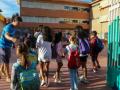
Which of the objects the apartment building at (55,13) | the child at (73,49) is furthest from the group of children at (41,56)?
the apartment building at (55,13)

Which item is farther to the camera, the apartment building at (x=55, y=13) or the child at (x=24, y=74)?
the apartment building at (x=55, y=13)

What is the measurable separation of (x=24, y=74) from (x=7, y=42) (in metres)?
4.29

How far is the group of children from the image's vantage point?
20.2 feet

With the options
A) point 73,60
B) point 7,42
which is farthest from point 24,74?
point 7,42

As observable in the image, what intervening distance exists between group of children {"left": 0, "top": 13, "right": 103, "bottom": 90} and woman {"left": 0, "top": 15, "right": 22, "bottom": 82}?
73 cm

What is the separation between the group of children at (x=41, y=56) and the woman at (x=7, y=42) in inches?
28.8

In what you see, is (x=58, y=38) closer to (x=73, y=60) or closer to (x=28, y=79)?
(x=73, y=60)

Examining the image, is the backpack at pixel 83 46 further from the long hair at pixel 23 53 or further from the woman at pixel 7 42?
the long hair at pixel 23 53

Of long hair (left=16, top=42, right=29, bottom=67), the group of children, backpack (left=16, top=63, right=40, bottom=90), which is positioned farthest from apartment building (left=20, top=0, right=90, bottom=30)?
backpack (left=16, top=63, right=40, bottom=90)

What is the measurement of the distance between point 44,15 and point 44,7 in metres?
1.61

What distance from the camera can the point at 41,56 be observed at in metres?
9.98

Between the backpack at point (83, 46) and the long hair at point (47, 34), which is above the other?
the long hair at point (47, 34)

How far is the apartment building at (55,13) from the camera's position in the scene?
69.9 metres

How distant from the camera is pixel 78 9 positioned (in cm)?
7675
